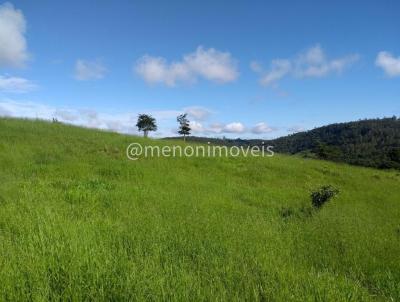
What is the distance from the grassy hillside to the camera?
13.4 ft

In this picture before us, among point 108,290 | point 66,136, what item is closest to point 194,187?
point 108,290

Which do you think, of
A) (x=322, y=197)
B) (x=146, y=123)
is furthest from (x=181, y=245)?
(x=146, y=123)

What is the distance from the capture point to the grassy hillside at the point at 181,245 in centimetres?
409

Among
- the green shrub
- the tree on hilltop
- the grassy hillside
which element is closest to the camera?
the grassy hillside

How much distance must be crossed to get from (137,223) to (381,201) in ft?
39.7

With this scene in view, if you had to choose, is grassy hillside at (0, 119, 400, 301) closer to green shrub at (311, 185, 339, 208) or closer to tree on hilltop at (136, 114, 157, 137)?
green shrub at (311, 185, 339, 208)

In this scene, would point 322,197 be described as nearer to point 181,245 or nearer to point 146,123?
point 181,245

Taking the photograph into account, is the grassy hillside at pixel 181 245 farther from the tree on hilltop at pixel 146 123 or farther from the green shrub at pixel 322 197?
→ the tree on hilltop at pixel 146 123

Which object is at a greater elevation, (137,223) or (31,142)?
(31,142)

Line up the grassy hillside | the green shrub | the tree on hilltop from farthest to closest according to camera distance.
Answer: the tree on hilltop
the green shrub
the grassy hillside

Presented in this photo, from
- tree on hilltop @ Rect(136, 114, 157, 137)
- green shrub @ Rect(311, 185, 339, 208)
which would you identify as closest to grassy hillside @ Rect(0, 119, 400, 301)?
green shrub @ Rect(311, 185, 339, 208)

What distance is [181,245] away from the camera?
5711mm

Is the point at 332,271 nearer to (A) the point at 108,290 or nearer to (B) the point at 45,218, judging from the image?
(A) the point at 108,290

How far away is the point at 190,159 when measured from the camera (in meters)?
20.6
